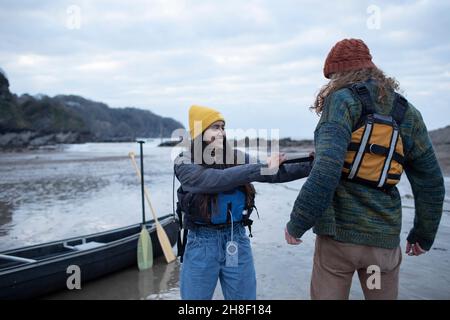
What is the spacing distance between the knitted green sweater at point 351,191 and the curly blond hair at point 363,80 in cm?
4

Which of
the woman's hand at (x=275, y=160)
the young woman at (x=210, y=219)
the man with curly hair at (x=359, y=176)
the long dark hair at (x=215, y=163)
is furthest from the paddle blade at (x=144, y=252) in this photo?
the man with curly hair at (x=359, y=176)

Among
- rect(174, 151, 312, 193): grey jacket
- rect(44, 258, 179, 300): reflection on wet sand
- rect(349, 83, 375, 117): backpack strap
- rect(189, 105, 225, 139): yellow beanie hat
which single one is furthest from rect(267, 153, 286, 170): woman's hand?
rect(44, 258, 179, 300): reflection on wet sand

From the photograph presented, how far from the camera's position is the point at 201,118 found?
2816 millimetres

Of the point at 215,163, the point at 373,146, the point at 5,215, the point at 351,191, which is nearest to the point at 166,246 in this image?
the point at 215,163

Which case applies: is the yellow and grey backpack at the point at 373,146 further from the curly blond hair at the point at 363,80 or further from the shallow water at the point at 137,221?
the shallow water at the point at 137,221

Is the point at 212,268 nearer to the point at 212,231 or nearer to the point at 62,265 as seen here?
the point at 212,231

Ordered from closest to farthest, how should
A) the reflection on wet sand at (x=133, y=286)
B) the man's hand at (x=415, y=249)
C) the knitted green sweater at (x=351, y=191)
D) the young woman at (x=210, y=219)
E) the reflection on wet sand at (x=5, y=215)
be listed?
the knitted green sweater at (x=351, y=191)
the man's hand at (x=415, y=249)
the young woman at (x=210, y=219)
the reflection on wet sand at (x=133, y=286)
the reflection on wet sand at (x=5, y=215)

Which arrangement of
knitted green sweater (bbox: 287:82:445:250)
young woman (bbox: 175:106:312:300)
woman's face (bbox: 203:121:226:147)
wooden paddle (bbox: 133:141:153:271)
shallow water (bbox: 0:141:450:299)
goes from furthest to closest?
wooden paddle (bbox: 133:141:153:271)
shallow water (bbox: 0:141:450:299)
woman's face (bbox: 203:121:226:147)
young woman (bbox: 175:106:312:300)
knitted green sweater (bbox: 287:82:445:250)

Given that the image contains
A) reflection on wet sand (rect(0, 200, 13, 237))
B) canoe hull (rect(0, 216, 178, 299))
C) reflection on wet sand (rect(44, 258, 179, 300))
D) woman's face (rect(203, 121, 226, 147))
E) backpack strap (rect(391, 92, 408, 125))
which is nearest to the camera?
backpack strap (rect(391, 92, 408, 125))

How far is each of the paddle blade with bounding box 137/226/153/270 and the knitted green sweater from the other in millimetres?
5098

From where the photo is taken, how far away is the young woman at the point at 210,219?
2.73m

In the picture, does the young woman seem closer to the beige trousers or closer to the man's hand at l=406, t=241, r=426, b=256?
the beige trousers

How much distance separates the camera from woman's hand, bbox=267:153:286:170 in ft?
8.25

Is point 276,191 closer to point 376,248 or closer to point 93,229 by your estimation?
point 93,229
